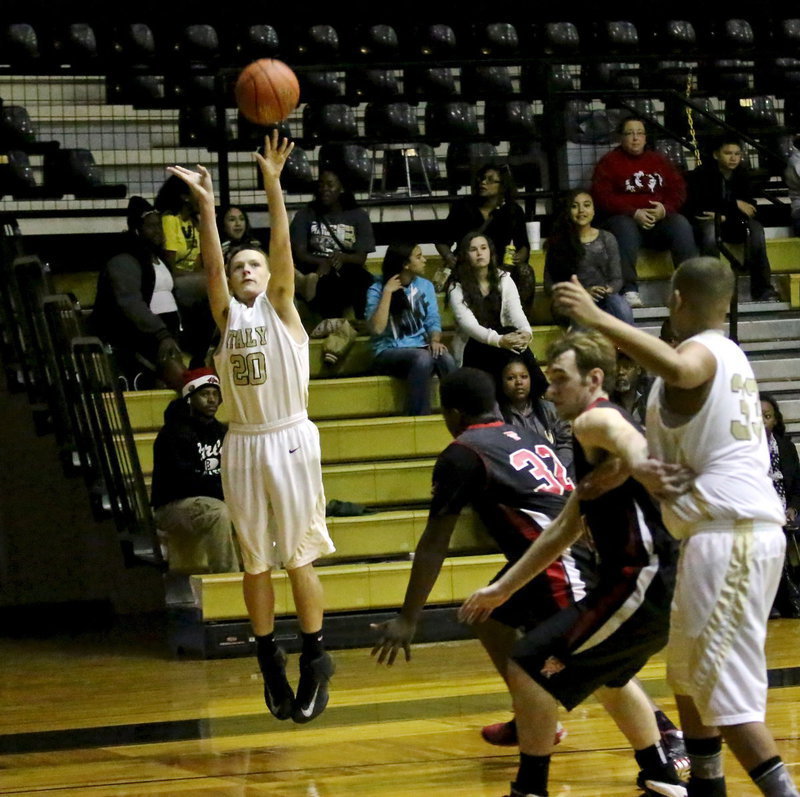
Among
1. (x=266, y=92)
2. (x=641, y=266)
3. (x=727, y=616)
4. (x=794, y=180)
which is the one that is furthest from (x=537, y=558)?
(x=794, y=180)

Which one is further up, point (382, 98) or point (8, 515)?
point (382, 98)

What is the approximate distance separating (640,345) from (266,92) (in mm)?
2845

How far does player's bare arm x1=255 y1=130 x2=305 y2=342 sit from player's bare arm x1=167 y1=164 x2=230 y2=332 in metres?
0.18

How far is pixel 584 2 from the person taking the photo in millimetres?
13898

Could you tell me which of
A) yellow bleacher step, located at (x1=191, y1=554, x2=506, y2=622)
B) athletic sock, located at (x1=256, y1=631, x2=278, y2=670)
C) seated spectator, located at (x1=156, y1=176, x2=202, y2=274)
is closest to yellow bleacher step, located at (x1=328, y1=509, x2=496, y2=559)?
yellow bleacher step, located at (x1=191, y1=554, x2=506, y2=622)

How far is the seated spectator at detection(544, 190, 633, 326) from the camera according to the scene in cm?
918

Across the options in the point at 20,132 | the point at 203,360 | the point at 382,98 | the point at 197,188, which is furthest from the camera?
the point at 382,98

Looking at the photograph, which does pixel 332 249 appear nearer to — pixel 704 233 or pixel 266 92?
pixel 704 233

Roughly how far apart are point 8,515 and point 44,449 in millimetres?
499

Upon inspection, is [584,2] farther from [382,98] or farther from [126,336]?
[126,336]

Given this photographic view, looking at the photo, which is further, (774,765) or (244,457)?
(244,457)

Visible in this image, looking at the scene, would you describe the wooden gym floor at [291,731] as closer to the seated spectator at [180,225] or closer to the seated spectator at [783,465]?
the seated spectator at [783,465]

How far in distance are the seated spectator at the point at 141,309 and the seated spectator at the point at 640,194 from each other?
9.92 ft

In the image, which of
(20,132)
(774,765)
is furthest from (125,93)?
(774,765)
